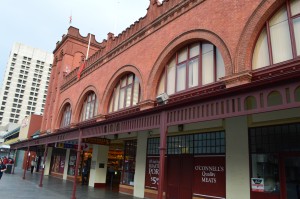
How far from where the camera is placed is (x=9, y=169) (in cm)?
3044

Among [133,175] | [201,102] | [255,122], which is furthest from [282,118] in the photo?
[133,175]

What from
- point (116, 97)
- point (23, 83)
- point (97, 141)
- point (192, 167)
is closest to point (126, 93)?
point (116, 97)

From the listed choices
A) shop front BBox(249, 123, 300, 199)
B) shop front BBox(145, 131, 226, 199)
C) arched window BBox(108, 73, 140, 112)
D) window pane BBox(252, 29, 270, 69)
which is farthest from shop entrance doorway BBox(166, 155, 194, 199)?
window pane BBox(252, 29, 270, 69)

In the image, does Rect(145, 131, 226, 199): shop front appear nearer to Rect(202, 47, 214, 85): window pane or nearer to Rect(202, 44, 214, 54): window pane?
Rect(202, 47, 214, 85): window pane

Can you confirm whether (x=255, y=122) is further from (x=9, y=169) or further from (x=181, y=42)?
(x=9, y=169)

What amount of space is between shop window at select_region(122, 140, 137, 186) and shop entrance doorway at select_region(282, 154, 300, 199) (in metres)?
9.75

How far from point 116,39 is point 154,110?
11161mm

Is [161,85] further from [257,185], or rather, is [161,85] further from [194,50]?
[257,185]

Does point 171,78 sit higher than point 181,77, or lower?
higher

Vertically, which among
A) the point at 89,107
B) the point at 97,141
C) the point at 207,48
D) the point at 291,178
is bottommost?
the point at 291,178

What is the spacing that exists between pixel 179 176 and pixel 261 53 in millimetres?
6872

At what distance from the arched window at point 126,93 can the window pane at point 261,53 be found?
26.6 feet

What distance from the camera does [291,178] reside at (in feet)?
28.6

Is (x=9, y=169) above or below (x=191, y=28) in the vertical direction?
below
